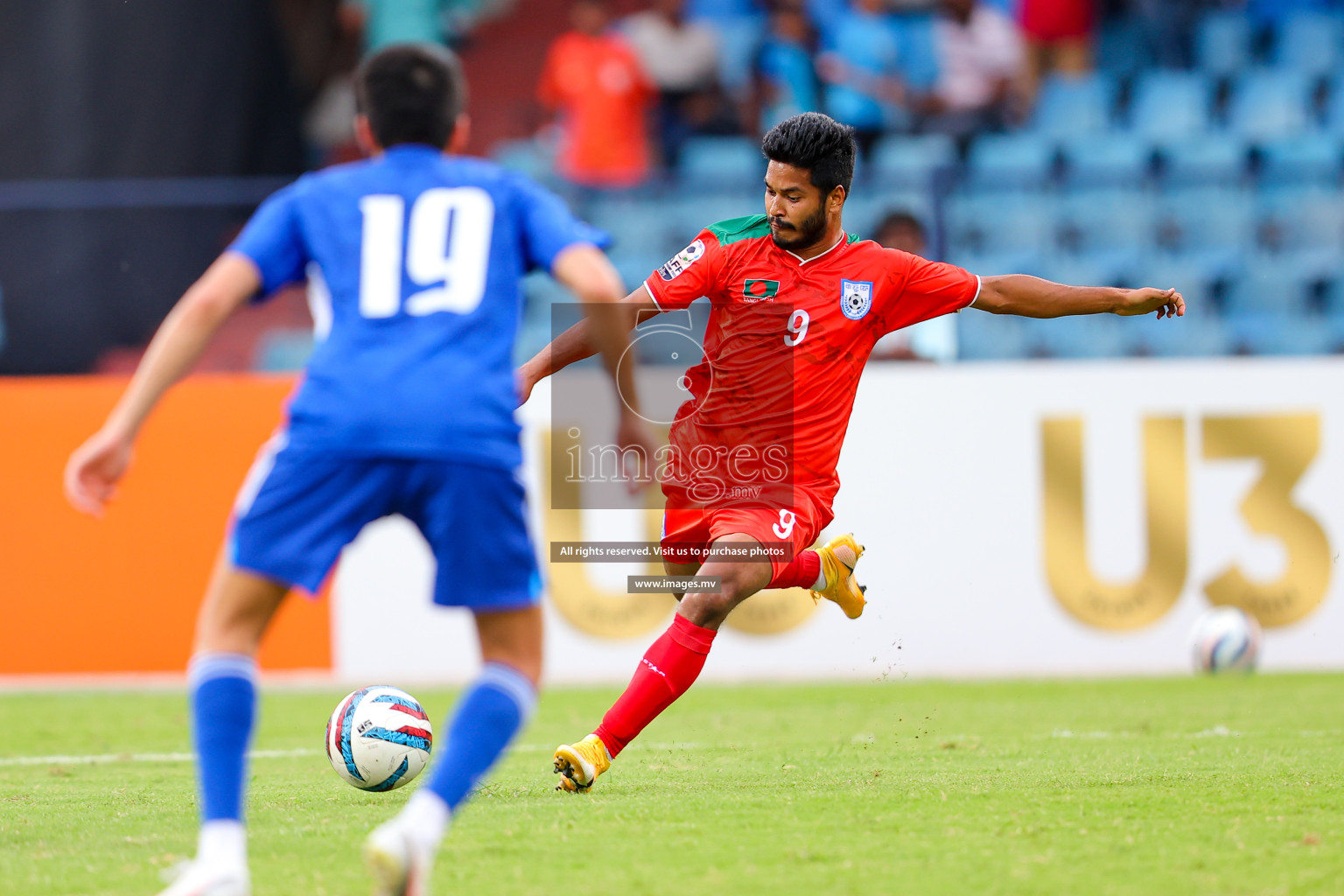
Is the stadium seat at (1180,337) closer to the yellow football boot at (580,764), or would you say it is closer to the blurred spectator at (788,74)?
the blurred spectator at (788,74)

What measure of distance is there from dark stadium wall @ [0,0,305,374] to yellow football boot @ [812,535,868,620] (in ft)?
21.1

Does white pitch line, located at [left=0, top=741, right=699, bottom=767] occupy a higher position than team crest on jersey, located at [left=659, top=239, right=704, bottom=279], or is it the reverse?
team crest on jersey, located at [left=659, top=239, right=704, bottom=279]

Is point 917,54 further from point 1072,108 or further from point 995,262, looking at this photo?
point 995,262

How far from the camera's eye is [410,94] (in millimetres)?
3578

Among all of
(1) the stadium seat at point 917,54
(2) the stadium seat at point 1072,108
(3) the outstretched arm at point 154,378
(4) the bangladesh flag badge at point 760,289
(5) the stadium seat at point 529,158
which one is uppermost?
(1) the stadium seat at point 917,54

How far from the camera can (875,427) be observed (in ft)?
33.3

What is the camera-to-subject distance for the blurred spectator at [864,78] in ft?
41.5

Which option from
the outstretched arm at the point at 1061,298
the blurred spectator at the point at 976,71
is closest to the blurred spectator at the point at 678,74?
the blurred spectator at the point at 976,71

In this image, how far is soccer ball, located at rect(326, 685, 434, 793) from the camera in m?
5.27

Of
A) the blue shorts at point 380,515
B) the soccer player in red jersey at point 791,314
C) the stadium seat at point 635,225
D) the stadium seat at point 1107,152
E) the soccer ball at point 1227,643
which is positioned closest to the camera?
the blue shorts at point 380,515

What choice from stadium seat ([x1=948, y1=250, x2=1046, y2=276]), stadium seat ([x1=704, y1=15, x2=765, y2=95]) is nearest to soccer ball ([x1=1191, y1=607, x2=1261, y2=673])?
stadium seat ([x1=948, y1=250, x2=1046, y2=276])

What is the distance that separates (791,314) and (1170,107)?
28.1ft

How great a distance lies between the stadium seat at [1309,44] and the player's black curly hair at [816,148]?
31.0 feet

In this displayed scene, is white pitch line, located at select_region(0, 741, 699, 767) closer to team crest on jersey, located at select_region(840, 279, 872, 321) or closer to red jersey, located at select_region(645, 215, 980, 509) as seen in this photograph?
red jersey, located at select_region(645, 215, 980, 509)
